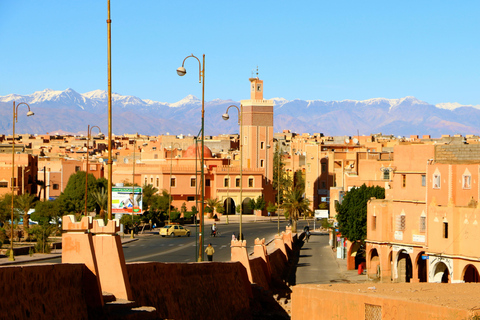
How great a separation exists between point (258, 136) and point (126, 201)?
130ft

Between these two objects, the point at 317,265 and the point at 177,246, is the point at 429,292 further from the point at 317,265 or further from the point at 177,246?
the point at 177,246

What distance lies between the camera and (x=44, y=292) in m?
12.9

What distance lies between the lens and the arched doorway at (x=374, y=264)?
138 ft

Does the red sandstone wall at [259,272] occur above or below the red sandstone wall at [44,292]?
below

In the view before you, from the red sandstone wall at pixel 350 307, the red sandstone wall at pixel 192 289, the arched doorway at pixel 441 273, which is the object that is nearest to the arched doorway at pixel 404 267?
the arched doorway at pixel 441 273

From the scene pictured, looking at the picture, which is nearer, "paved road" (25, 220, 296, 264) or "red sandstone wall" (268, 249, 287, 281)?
"red sandstone wall" (268, 249, 287, 281)

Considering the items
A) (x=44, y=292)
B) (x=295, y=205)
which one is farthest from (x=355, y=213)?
(x=44, y=292)

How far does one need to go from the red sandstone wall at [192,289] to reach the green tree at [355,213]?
22.5 m

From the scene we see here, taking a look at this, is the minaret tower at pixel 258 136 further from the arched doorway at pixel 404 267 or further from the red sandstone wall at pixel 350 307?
the red sandstone wall at pixel 350 307

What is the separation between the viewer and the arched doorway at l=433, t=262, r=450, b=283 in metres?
34.9

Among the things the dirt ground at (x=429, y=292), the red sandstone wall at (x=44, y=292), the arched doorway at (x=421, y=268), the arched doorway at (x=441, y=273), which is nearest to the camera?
the red sandstone wall at (x=44, y=292)

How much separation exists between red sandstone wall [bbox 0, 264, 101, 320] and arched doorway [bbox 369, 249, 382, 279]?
29.8m

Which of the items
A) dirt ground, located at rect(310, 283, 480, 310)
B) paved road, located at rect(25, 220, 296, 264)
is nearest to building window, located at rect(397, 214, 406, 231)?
paved road, located at rect(25, 220, 296, 264)

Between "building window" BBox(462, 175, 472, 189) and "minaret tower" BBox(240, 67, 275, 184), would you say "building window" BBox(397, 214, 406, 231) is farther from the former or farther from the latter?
"minaret tower" BBox(240, 67, 275, 184)
